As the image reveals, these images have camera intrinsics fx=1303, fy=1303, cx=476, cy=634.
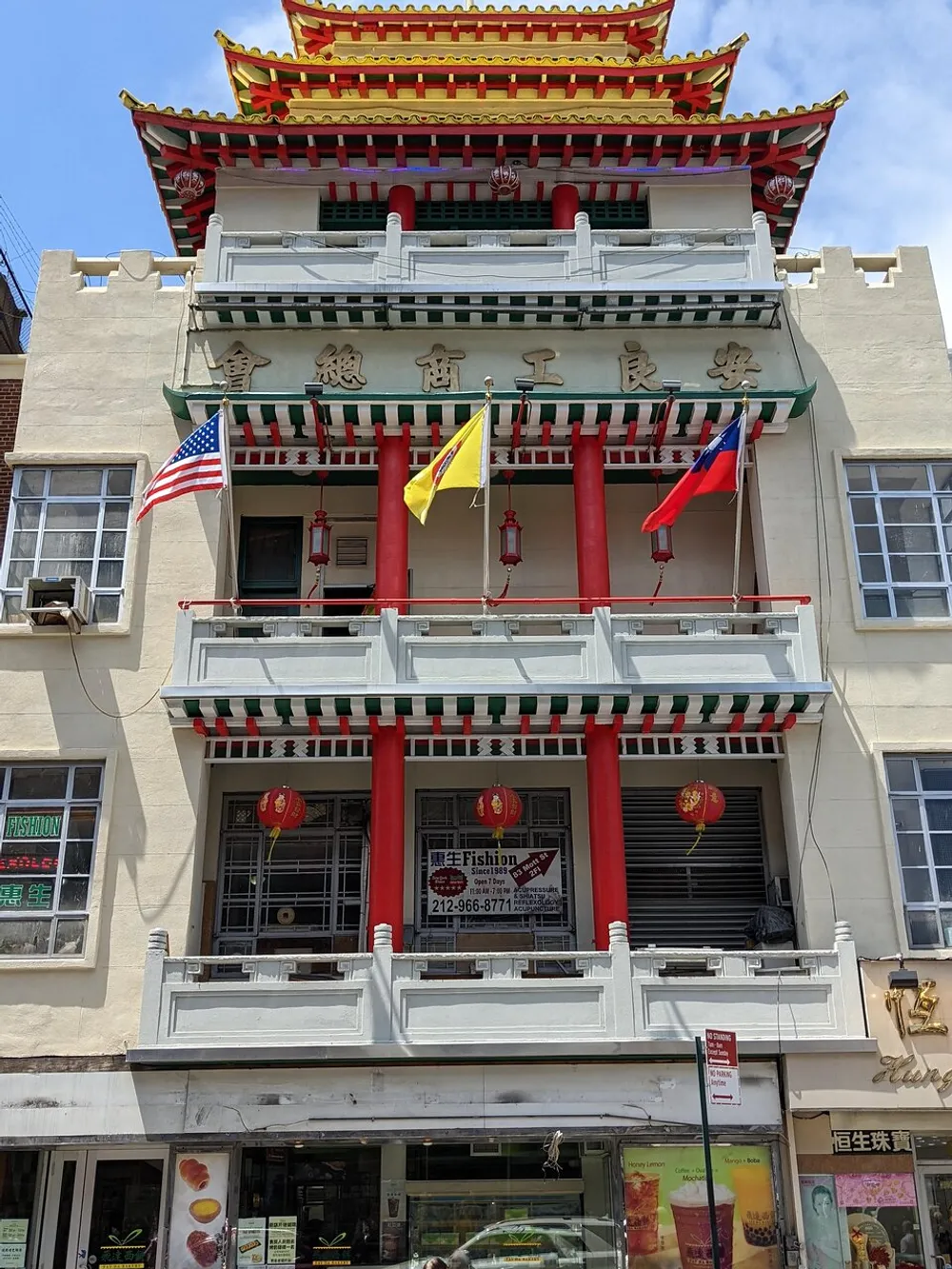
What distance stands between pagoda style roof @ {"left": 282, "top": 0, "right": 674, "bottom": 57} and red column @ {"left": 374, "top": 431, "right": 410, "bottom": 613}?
9136mm

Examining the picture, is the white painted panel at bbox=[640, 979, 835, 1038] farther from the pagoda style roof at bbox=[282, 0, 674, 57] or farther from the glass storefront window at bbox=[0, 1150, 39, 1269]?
the pagoda style roof at bbox=[282, 0, 674, 57]

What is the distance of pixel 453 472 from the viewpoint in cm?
1891

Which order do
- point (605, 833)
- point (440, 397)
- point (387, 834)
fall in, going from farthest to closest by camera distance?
point (440, 397), point (605, 833), point (387, 834)

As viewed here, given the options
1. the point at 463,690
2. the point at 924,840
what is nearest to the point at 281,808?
the point at 463,690

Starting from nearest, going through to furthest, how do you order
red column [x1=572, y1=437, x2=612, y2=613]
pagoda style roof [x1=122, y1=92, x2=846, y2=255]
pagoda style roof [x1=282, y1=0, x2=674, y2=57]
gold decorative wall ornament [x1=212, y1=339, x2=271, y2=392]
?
red column [x1=572, y1=437, x2=612, y2=613], gold decorative wall ornament [x1=212, y1=339, x2=271, y2=392], pagoda style roof [x1=122, y1=92, x2=846, y2=255], pagoda style roof [x1=282, y1=0, x2=674, y2=57]

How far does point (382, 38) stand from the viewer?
25391mm

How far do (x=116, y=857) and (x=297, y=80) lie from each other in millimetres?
14390

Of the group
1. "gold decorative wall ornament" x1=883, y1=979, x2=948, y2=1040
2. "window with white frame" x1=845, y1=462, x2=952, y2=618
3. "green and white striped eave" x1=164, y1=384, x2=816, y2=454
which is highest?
"green and white striped eave" x1=164, y1=384, x2=816, y2=454

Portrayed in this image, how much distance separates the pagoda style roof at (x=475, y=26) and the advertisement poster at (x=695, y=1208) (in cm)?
1995

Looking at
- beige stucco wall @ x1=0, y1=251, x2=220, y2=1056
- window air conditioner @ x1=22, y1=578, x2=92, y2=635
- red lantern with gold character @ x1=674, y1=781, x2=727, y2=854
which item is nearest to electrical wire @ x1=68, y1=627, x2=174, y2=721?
beige stucco wall @ x1=0, y1=251, x2=220, y2=1056

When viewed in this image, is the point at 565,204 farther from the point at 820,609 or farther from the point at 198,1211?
the point at 198,1211

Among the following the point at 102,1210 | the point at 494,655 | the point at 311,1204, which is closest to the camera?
the point at 102,1210

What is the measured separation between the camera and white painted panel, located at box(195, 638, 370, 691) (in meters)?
19.1

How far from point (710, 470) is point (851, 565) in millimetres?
2895
